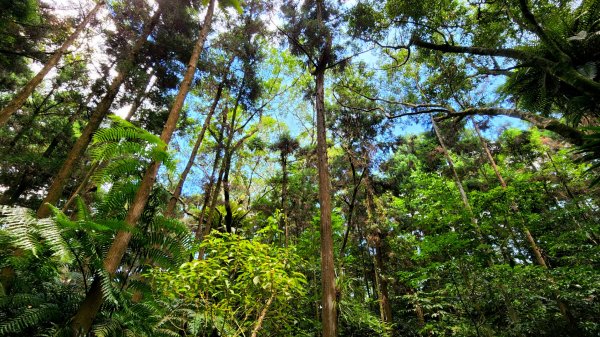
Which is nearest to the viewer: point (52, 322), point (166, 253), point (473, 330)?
point (52, 322)

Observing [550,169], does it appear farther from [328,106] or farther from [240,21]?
[240,21]

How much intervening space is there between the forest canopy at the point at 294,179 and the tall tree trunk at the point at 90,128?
7 centimetres

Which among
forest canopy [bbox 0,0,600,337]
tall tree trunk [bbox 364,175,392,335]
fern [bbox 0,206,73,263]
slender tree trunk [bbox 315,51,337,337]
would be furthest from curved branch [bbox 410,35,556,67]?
tall tree trunk [bbox 364,175,392,335]

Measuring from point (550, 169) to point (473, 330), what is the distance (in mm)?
8823

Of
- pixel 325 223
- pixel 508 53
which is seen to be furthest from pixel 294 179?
pixel 508 53

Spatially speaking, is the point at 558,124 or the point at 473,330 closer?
the point at 558,124

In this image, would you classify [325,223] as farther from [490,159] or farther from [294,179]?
[490,159]

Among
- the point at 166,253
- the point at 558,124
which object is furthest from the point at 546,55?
the point at 166,253

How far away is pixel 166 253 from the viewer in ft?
11.5

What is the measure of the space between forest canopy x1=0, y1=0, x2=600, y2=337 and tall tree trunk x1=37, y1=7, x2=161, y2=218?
0.23ft

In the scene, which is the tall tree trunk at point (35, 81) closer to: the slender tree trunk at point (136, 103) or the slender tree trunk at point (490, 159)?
the slender tree trunk at point (136, 103)

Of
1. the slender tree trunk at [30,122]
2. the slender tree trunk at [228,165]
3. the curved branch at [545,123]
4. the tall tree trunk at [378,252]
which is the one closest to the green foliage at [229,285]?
the curved branch at [545,123]

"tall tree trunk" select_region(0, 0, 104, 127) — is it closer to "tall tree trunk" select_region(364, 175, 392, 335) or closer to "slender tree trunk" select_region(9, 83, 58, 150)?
"slender tree trunk" select_region(9, 83, 58, 150)

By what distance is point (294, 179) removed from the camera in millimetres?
13758
